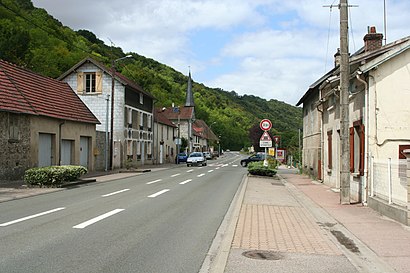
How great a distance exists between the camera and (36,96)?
26.0 meters

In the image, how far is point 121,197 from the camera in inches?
617

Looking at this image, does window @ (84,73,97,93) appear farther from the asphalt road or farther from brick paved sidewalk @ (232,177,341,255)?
brick paved sidewalk @ (232,177,341,255)

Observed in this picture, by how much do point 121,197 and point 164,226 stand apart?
620 centimetres

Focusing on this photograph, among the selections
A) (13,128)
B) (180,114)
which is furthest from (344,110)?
(180,114)

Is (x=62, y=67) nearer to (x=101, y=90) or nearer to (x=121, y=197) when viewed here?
(x=101, y=90)

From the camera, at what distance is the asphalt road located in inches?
257

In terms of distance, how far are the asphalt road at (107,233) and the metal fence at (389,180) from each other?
14.7 feet

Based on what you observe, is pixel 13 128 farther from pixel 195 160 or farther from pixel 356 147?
pixel 195 160

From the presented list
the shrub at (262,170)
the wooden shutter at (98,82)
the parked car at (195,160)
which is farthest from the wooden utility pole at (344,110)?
the parked car at (195,160)

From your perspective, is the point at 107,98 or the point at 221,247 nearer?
the point at 221,247

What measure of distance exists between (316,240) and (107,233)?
13.8 feet

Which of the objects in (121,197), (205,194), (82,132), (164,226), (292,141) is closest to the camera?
(164,226)

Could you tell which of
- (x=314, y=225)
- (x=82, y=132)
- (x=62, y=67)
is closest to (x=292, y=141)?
(x=62, y=67)

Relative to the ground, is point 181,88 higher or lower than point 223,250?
higher
